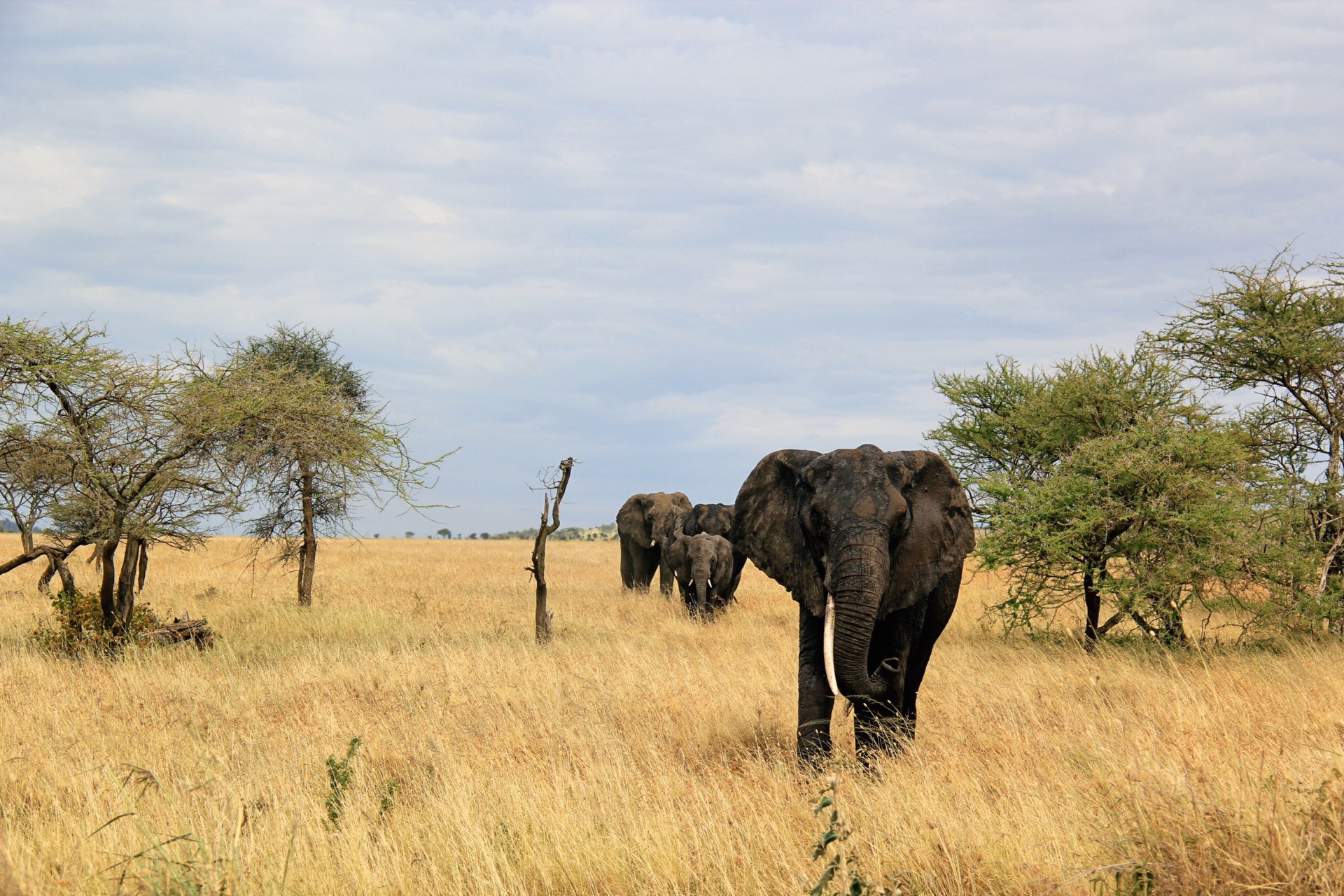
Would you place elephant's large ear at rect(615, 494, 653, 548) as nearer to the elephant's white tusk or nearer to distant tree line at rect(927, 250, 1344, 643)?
distant tree line at rect(927, 250, 1344, 643)

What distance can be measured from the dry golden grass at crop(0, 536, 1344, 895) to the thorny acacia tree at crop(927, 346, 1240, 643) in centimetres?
121

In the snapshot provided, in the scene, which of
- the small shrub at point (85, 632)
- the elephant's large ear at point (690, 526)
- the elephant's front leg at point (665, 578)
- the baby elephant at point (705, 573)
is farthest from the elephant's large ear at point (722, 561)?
the small shrub at point (85, 632)

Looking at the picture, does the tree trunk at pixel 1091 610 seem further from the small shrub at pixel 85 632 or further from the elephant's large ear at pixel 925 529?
the small shrub at pixel 85 632

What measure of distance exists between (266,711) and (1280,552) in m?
13.9

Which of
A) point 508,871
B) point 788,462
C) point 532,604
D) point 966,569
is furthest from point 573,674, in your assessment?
point 966,569

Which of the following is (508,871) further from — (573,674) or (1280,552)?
(1280,552)

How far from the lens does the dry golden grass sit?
476 centimetres

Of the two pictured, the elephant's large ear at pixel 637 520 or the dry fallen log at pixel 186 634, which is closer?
the dry fallen log at pixel 186 634

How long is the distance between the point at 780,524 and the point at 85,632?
35.5 ft

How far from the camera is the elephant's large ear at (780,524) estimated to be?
7180 mm

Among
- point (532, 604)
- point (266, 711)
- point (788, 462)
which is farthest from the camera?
point (532, 604)

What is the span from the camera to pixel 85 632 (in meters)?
13.1

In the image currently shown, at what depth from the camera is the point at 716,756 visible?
25.3 feet

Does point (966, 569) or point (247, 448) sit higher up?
point (247, 448)
